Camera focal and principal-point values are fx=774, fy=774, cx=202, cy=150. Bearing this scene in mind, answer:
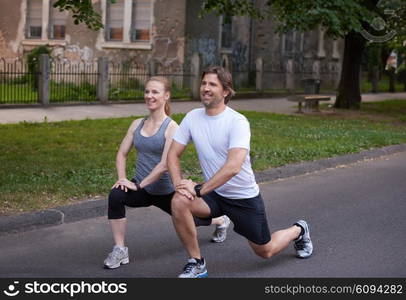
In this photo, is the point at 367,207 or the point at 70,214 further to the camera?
the point at 367,207

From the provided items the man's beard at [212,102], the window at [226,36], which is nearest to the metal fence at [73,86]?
the window at [226,36]

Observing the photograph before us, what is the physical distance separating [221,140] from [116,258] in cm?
136

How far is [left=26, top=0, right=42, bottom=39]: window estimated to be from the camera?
1142 inches

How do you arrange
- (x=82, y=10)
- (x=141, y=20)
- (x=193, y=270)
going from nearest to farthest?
(x=193, y=270)
(x=82, y=10)
(x=141, y=20)

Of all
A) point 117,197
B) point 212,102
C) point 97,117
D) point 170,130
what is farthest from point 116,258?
point 97,117

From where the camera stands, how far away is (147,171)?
641cm

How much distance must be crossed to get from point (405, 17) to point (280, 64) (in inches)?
476

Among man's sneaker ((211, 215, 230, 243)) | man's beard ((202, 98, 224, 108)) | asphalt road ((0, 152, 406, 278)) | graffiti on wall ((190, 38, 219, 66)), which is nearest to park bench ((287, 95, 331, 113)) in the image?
graffiti on wall ((190, 38, 219, 66))

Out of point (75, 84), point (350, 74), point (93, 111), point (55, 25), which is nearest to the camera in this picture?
point (93, 111)

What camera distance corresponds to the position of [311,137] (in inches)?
603

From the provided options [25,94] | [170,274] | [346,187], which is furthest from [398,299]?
[25,94]

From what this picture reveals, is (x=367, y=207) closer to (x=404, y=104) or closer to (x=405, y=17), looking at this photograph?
(x=405, y=17)

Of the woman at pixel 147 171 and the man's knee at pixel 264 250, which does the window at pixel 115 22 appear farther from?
the man's knee at pixel 264 250

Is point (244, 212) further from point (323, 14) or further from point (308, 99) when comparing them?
point (308, 99)
